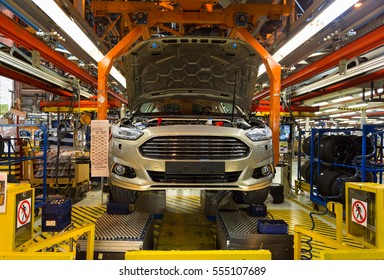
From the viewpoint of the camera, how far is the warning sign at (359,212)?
8.03ft

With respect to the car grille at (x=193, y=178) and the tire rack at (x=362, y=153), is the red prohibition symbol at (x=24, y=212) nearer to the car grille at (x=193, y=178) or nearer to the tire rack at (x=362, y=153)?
the car grille at (x=193, y=178)

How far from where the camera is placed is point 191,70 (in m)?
4.51

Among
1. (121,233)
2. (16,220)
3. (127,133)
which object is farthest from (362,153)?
(16,220)

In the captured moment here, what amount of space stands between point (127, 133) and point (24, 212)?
4.17 ft

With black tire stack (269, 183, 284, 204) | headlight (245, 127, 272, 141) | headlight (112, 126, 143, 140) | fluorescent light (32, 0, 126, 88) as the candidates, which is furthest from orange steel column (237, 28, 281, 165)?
black tire stack (269, 183, 284, 204)

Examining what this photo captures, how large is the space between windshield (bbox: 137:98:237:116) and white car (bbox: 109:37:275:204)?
0.05 ft

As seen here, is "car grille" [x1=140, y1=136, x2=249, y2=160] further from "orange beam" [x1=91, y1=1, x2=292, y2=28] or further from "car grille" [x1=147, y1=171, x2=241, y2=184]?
"orange beam" [x1=91, y1=1, x2=292, y2=28]

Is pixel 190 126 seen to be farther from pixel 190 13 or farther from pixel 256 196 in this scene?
pixel 190 13

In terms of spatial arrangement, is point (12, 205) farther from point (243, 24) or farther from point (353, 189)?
point (243, 24)

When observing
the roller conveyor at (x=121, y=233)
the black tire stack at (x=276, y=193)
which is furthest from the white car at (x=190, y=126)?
the black tire stack at (x=276, y=193)

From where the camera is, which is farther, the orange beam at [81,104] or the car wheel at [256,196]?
the orange beam at [81,104]

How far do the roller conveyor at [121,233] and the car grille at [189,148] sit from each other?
2.85 ft

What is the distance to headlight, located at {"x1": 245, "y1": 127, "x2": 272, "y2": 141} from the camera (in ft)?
10.6

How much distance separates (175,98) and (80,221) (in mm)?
2539
